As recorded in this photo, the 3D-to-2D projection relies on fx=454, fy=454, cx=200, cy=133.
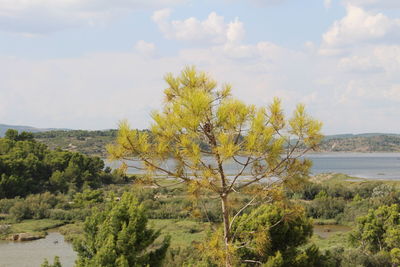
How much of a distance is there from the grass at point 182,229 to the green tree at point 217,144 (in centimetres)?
2023

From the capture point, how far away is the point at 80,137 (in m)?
103

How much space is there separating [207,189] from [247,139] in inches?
37.7

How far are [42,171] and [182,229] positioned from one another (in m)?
21.0

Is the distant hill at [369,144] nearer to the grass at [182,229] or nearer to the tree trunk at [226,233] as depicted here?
the grass at [182,229]

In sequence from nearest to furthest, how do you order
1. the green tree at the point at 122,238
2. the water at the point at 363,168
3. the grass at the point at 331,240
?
the green tree at the point at 122,238 → the grass at the point at 331,240 → the water at the point at 363,168

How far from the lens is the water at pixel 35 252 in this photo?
22.8 meters

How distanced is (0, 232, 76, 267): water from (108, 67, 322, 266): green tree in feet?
56.4

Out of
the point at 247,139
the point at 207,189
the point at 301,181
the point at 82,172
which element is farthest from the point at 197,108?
the point at 82,172

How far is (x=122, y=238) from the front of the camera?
31.6 ft

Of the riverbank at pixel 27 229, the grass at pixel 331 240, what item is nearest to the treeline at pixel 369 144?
the grass at pixel 331 240

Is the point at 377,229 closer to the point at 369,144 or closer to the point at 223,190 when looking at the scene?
the point at 223,190

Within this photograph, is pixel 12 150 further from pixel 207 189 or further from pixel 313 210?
pixel 207 189

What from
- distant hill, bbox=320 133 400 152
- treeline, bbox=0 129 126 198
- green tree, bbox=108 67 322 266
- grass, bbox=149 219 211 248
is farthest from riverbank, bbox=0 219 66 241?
distant hill, bbox=320 133 400 152

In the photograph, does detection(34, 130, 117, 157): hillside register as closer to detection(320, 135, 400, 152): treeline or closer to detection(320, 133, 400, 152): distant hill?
detection(320, 133, 400, 152): distant hill
